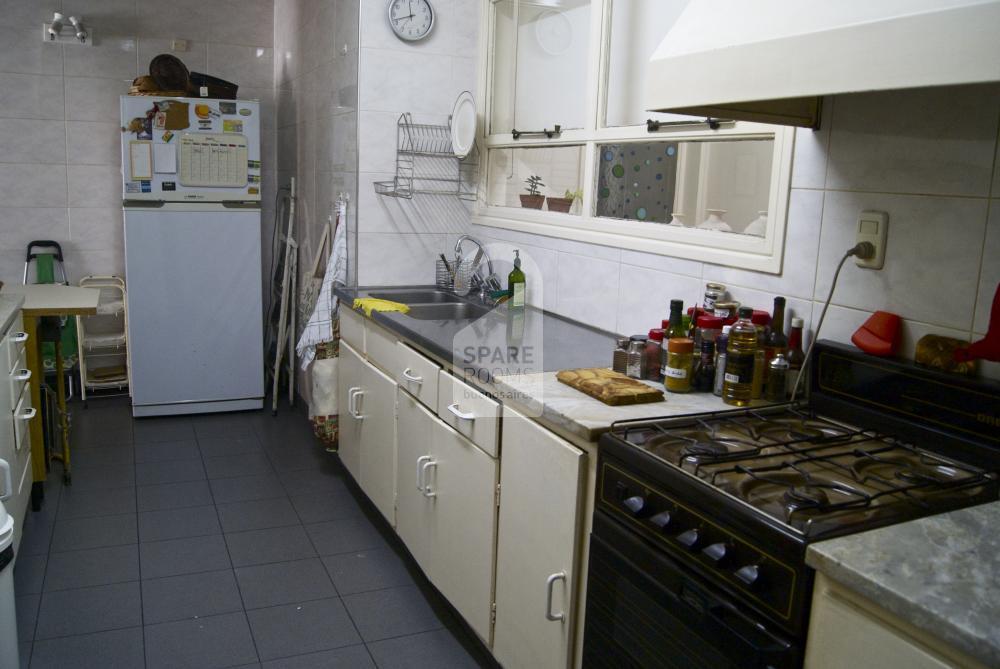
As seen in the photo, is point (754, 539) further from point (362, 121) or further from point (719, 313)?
point (362, 121)

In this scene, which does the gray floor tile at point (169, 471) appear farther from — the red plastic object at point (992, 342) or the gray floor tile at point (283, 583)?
the red plastic object at point (992, 342)

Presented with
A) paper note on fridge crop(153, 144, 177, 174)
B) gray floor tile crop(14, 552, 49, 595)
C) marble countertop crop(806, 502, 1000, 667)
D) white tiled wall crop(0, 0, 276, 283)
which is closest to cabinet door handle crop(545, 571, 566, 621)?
marble countertop crop(806, 502, 1000, 667)

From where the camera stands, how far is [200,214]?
435 cm

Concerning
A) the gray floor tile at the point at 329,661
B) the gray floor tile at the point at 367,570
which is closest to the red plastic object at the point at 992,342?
the gray floor tile at the point at 329,661

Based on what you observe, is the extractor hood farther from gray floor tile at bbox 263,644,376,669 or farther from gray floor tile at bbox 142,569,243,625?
gray floor tile at bbox 142,569,243,625

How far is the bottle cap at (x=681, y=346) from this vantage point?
1900 mm

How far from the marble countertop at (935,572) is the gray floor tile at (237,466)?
3.06 meters

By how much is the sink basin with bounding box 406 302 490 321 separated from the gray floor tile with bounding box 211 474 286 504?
1.03 meters

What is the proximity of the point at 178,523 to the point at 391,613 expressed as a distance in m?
1.11

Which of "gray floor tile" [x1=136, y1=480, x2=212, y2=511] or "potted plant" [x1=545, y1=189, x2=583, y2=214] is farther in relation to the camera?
"gray floor tile" [x1=136, y1=480, x2=212, y2=511]

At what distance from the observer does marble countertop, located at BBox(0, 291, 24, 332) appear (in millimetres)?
2638

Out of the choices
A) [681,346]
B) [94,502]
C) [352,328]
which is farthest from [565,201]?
[94,502]

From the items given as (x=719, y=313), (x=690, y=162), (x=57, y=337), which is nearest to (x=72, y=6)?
(x=57, y=337)

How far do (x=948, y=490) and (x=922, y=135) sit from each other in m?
0.73
